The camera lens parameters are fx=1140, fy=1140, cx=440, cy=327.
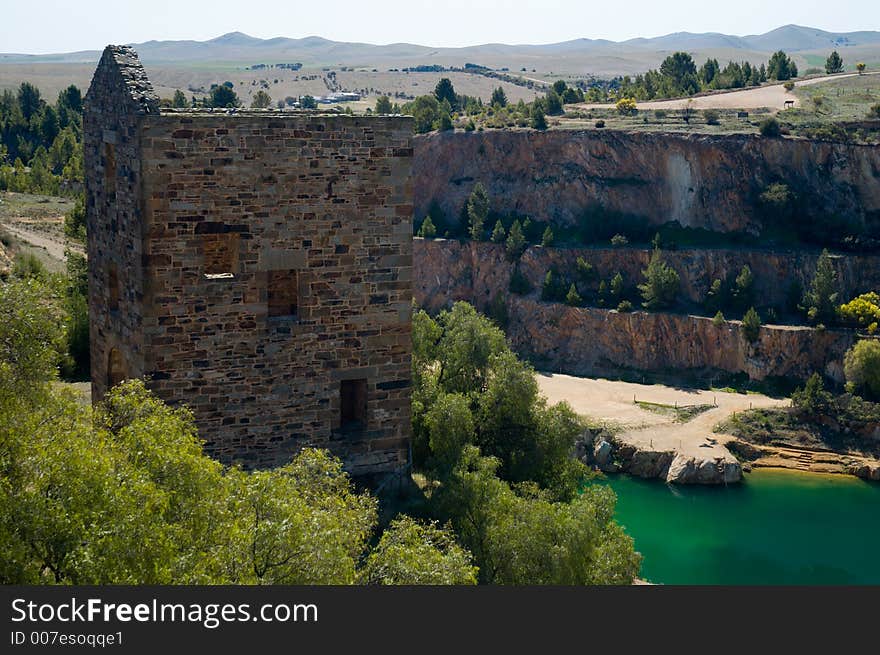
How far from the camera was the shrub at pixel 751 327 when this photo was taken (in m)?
49.4

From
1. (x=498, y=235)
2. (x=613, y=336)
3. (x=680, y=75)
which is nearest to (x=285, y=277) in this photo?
(x=613, y=336)

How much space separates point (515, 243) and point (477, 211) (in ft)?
12.7

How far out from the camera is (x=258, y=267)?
47.1 feet

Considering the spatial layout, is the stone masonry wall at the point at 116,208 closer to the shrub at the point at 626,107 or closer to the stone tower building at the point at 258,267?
the stone tower building at the point at 258,267

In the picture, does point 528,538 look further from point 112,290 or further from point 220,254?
point 112,290

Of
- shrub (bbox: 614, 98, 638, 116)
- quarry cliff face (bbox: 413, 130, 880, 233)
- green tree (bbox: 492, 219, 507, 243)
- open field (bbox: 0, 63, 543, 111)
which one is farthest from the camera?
open field (bbox: 0, 63, 543, 111)

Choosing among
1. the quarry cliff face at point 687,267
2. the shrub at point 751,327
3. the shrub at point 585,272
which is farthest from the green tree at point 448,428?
the shrub at point 585,272

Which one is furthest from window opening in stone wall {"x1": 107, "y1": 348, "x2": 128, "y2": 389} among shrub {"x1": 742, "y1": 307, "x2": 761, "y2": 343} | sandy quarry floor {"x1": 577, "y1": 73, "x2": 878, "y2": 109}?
sandy quarry floor {"x1": 577, "y1": 73, "x2": 878, "y2": 109}

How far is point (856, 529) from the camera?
116 ft

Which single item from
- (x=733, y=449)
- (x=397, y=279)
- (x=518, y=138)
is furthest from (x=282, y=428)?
(x=518, y=138)

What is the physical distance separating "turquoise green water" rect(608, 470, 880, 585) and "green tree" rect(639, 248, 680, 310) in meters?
13.7

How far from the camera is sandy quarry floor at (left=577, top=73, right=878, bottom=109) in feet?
222

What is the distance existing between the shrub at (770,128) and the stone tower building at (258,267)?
47.6 meters

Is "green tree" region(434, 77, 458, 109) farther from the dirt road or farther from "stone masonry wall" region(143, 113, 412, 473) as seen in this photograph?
"stone masonry wall" region(143, 113, 412, 473)
